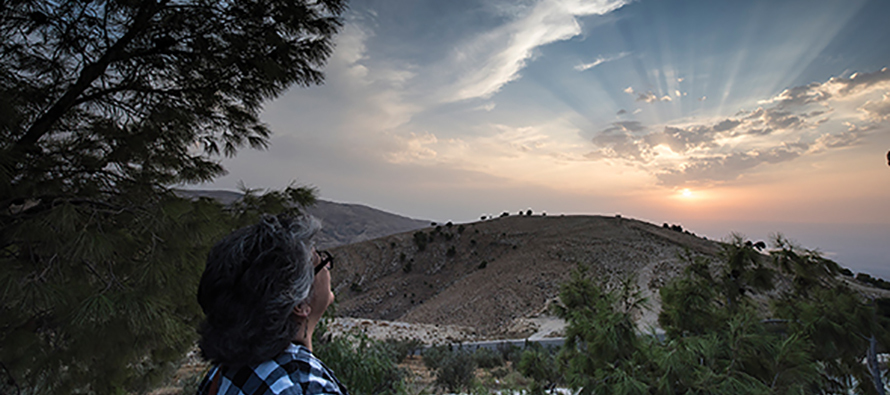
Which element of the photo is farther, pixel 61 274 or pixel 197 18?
pixel 197 18

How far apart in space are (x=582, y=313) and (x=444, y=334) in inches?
623

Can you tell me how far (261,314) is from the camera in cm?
98

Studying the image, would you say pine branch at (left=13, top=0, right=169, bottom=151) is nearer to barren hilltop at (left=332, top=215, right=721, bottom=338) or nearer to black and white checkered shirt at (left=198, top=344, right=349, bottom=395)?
black and white checkered shirt at (left=198, top=344, right=349, bottom=395)

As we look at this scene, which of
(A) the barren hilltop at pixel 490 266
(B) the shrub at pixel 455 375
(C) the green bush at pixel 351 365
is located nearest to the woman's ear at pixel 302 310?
(C) the green bush at pixel 351 365

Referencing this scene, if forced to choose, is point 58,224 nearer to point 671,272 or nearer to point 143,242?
point 143,242

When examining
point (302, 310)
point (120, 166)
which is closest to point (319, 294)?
point (302, 310)

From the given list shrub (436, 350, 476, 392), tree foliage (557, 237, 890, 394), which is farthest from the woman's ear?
shrub (436, 350, 476, 392)

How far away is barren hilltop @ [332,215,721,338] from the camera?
24.3m

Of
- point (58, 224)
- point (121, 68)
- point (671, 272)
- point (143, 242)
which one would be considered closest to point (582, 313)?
point (143, 242)

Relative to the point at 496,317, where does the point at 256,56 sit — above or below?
above

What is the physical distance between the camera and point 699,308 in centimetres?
293

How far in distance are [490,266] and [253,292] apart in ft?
109

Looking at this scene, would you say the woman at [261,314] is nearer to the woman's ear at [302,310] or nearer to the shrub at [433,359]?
the woman's ear at [302,310]

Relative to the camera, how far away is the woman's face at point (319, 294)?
3.86ft
